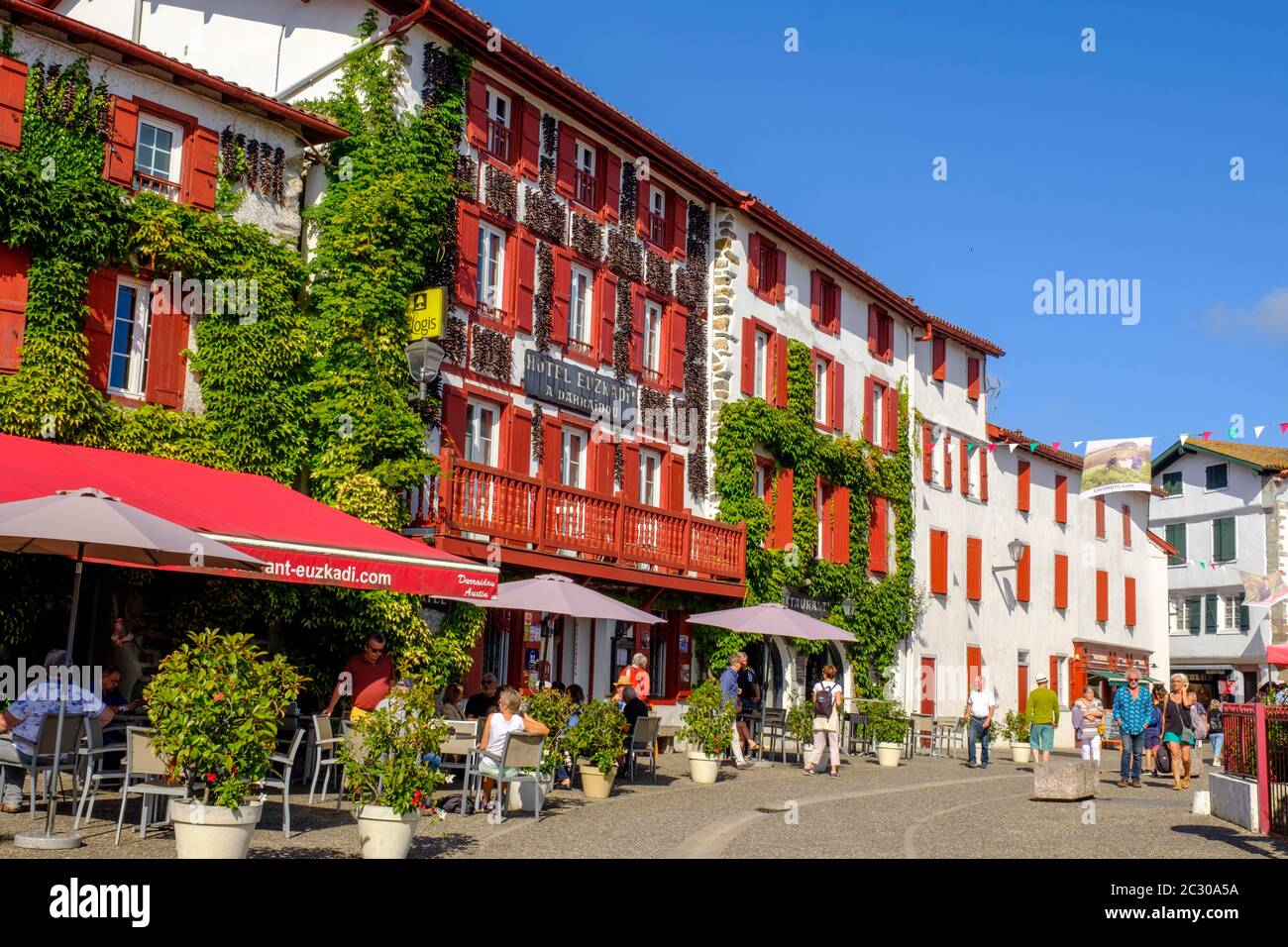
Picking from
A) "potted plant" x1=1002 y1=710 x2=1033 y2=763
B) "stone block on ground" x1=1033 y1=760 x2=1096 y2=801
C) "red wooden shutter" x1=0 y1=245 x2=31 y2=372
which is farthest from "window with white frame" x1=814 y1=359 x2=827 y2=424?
"red wooden shutter" x1=0 y1=245 x2=31 y2=372

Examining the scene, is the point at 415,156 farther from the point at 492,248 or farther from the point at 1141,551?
the point at 1141,551

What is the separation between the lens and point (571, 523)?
21.9 metres

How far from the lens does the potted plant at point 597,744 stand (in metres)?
16.1

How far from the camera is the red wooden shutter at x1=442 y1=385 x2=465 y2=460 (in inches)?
830

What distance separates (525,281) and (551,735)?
9430 millimetres

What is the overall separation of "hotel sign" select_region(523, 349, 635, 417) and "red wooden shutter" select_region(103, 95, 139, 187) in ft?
23.6

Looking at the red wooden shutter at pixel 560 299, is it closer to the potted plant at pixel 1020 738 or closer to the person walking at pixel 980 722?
the person walking at pixel 980 722

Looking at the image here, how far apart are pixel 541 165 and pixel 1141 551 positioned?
30.9 meters

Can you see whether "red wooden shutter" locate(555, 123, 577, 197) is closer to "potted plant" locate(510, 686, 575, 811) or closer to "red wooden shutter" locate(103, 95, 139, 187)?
"red wooden shutter" locate(103, 95, 139, 187)

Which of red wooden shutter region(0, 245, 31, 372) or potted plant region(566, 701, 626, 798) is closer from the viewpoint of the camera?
red wooden shutter region(0, 245, 31, 372)

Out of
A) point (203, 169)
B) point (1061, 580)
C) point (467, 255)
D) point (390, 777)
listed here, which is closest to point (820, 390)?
point (467, 255)

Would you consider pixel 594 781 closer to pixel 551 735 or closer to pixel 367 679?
pixel 551 735
